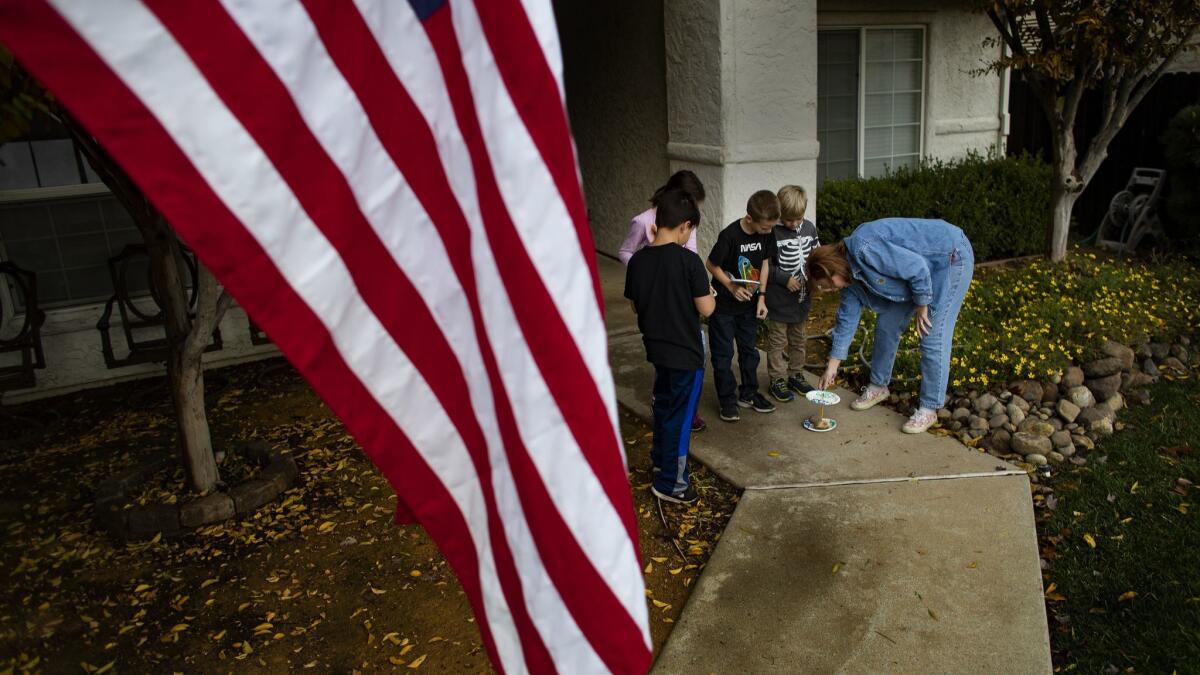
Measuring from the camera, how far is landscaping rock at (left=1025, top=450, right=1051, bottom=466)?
A: 5.11m

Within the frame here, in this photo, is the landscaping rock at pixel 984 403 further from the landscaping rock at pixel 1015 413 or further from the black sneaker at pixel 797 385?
the black sneaker at pixel 797 385

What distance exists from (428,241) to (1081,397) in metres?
5.43

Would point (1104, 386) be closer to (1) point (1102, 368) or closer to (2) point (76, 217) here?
(1) point (1102, 368)

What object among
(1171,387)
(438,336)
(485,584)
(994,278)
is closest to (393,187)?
(438,336)

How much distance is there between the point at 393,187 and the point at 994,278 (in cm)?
774

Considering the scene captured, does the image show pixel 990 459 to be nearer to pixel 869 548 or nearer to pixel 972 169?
pixel 869 548

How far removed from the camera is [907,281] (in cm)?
509

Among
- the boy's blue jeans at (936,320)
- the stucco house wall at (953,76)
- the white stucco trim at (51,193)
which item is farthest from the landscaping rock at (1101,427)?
the white stucco trim at (51,193)

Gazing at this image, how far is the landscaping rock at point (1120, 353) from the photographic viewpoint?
616 centimetres

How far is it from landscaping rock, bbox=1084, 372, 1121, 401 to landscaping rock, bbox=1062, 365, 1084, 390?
0.36 feet

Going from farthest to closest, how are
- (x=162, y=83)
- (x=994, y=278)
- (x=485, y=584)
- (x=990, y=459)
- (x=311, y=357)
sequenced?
(x=994, y=278)
(x=990, y=459)
(x=485, y=584)
(x=311, y=357)
(x=162, y=83)

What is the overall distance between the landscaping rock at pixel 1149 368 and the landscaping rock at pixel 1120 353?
21 centimetres

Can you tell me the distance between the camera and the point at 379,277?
154cm

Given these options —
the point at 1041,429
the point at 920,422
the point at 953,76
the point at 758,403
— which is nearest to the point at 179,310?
the point at 758,403
